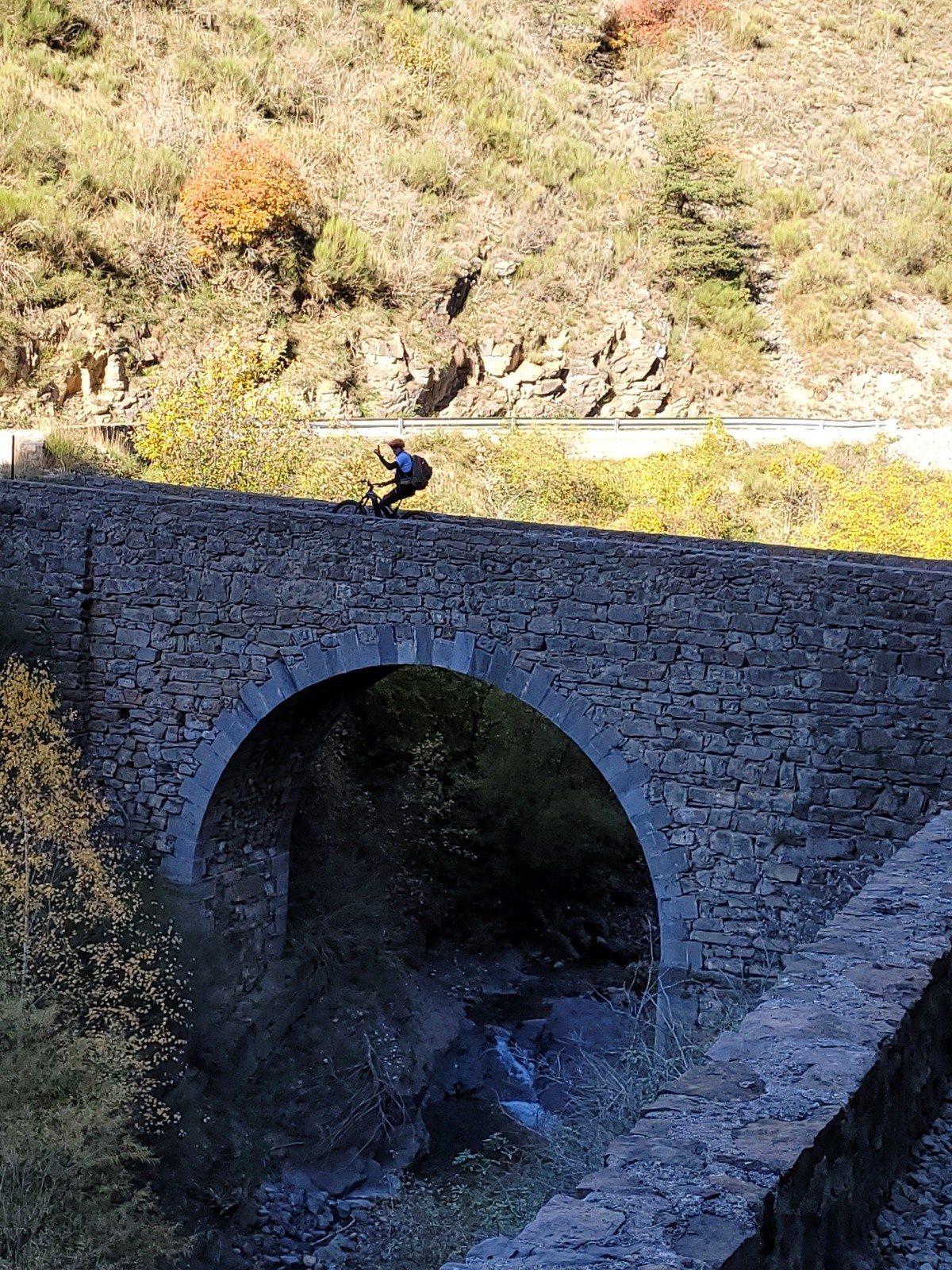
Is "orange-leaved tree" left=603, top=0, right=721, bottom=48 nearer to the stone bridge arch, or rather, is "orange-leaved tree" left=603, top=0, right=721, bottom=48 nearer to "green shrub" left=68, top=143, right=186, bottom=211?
"green shrub" left=68, top=143, right=186, bottom=211

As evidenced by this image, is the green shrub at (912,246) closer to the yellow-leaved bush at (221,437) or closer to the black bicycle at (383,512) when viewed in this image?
the yellow-leaved bush at (221,437)

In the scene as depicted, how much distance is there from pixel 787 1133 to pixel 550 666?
24.6 ft

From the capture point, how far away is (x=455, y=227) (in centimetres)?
2900

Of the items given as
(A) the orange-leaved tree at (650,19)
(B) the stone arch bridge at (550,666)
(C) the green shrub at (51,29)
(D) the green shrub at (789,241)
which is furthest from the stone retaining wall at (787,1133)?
(A) the orange-leaved tree at (650,19)

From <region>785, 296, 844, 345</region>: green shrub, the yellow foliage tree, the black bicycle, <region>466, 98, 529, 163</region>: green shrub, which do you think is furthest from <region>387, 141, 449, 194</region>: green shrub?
the yellow foliage tree

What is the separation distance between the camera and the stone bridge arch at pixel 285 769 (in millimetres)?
10375

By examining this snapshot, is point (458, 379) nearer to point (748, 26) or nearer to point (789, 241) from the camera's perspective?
point (789, 241)

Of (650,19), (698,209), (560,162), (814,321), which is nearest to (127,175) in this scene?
(560,162)

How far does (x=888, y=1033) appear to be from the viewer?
3.58m

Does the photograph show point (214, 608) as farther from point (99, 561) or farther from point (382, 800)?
point (382, 800)

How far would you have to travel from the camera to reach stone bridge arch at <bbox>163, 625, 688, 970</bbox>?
10.4 metres

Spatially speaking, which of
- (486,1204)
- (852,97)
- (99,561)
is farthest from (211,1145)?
(852,97)

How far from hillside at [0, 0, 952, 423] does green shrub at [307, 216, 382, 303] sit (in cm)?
5

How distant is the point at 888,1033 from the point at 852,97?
128 ft
